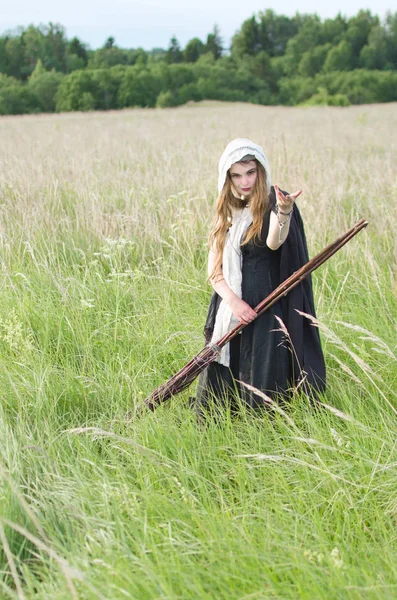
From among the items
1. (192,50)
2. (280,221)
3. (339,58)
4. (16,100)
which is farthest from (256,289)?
(192,50)

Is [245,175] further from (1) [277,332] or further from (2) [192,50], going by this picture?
(2) [192,50]

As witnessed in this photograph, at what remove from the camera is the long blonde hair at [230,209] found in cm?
241

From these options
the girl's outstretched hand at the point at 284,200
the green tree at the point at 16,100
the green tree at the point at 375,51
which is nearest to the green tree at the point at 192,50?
the green tree at the point at 375,51

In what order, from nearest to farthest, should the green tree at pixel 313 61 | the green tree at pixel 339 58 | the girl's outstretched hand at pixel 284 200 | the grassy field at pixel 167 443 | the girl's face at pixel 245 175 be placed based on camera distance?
the grassy field at pixel 167 443, the girl's outstretched hand at pixel 284 200, the girl's face at pixel 245 175, the green tree at pixel 339 58, the green tree at pixel 313 61

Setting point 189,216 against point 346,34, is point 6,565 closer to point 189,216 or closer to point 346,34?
point 189,216

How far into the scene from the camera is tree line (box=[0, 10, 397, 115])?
42156mm

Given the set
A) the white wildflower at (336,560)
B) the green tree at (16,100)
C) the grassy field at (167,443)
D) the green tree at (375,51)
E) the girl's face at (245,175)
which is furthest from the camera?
the green tree at (375,51)

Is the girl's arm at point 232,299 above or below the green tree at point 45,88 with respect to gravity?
below

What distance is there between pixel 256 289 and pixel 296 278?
0.82ft

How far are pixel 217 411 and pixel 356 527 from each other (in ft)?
2.81

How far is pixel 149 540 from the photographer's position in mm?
1640

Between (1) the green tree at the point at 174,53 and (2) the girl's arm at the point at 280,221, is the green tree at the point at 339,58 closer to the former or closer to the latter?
(1) the green tree at the point at 174,53

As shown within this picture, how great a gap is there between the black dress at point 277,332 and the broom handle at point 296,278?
0.29ft

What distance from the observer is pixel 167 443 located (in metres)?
2.13
